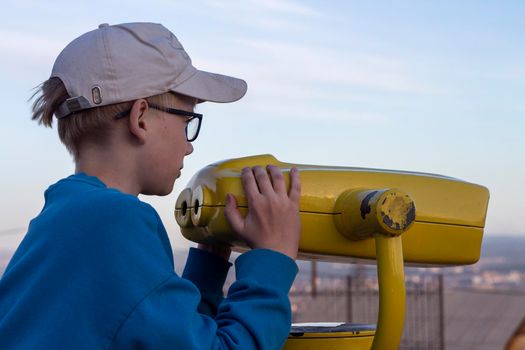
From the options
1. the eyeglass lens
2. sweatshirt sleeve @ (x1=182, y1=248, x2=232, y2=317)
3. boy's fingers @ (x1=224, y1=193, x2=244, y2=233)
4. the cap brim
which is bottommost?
sweatshirt sleeve @ (x1=182, y1=248, x2=232, y2=317)

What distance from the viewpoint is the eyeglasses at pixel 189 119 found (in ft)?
5.62

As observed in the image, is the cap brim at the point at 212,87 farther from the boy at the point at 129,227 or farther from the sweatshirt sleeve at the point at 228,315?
the sweatshirt sleeve at the point at 228,315

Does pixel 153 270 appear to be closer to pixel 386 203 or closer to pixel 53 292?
pixel 53 292

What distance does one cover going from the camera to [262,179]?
5.60 feet

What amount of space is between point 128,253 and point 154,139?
28 centimetres

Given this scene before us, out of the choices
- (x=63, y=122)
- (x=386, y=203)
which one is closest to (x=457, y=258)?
(x=386, y=203)

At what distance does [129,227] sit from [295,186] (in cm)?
36

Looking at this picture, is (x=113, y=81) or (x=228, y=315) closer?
(x=228, y=315)

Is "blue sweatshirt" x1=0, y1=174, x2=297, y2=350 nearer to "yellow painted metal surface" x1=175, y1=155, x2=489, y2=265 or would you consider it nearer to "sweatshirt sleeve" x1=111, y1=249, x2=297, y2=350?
"sweatshirt sleeve" x1=111, y1=249, x2=297, y2=350

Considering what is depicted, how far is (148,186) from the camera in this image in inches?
67.3

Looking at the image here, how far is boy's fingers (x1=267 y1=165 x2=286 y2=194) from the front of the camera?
1691mm

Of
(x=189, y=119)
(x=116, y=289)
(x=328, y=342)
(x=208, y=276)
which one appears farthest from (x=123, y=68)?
(x=328, y=342)

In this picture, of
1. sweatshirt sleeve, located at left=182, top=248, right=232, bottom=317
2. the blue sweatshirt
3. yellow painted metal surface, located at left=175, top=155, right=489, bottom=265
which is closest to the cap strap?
the blue sweatshirt

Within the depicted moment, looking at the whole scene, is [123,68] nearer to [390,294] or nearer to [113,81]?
[113,81]
